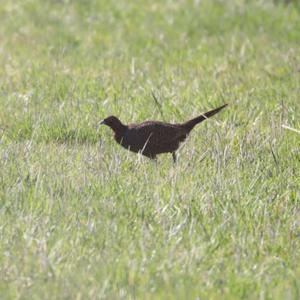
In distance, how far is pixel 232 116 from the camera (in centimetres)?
798

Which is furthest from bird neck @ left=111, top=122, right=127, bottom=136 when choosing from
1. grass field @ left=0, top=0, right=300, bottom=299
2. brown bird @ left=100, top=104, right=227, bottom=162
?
grass field @ left=0, top=0, right=300, bottom=299

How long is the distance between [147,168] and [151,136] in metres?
0.57

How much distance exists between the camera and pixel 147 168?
21.0ft

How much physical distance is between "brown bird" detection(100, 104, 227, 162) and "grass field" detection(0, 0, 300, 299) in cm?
10

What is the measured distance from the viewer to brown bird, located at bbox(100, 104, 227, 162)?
272 inches

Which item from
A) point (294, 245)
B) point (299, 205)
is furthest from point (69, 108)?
point (294, 245)

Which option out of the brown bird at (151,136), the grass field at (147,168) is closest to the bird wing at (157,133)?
the brown bird at (151,136)

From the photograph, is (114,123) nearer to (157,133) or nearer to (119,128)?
(119,128)

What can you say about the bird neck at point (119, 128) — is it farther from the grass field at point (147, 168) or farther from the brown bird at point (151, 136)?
the grass field at point (147, 168)

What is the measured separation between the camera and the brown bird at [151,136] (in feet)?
22.7

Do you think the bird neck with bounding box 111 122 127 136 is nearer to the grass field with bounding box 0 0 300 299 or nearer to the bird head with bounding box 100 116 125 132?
the bird head with bounding box 100 116 125 132

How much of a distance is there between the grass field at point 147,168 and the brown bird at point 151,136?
10cm

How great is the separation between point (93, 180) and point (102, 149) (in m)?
A: 0.70

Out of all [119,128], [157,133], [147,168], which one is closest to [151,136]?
[157,133]
